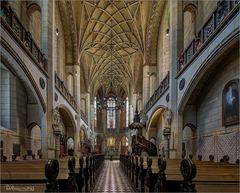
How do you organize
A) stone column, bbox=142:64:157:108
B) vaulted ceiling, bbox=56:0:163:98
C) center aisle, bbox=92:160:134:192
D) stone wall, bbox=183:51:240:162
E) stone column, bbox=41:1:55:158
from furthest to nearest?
stone column, bbox=142:64:157:108 < vaulted ceiling, bbox=56:0:163:98 < stone column, bbox=41:1:55:158 < stone wall, bbox=183:51:240:162 < center aisle, bbox=92:160:134:192

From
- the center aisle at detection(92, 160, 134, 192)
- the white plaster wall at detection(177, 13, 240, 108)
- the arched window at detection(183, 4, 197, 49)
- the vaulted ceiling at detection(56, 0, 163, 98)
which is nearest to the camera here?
the white plaster wall at detection(177, 13, 240, 108)

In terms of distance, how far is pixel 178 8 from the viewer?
15203mm

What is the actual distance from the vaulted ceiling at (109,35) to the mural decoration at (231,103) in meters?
14.1

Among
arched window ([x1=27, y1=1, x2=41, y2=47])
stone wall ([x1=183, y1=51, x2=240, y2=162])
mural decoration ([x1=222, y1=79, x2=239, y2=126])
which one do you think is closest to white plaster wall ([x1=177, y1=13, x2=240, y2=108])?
stone wall ([x1=183, y1=51, x2=240, y2=162])

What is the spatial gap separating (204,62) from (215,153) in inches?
146

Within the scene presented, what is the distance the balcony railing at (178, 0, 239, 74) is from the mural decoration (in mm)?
1836

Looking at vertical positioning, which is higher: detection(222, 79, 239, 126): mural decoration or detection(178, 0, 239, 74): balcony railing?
detection(178, 0, 239, 74): balcony railing

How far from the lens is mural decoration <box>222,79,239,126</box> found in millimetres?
9680

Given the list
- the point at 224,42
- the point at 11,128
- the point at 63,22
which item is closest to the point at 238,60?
the point at 224,42

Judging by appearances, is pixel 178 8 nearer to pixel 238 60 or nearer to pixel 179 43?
pixel 179 43

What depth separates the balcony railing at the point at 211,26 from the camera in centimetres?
881

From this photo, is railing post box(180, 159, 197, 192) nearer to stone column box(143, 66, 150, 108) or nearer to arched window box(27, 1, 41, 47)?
arched window box(27, 1, 41, 47)

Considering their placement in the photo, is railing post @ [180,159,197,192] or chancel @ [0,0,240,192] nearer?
railing post @ [180,159,197,192]

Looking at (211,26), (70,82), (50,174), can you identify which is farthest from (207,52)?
(70,82)
